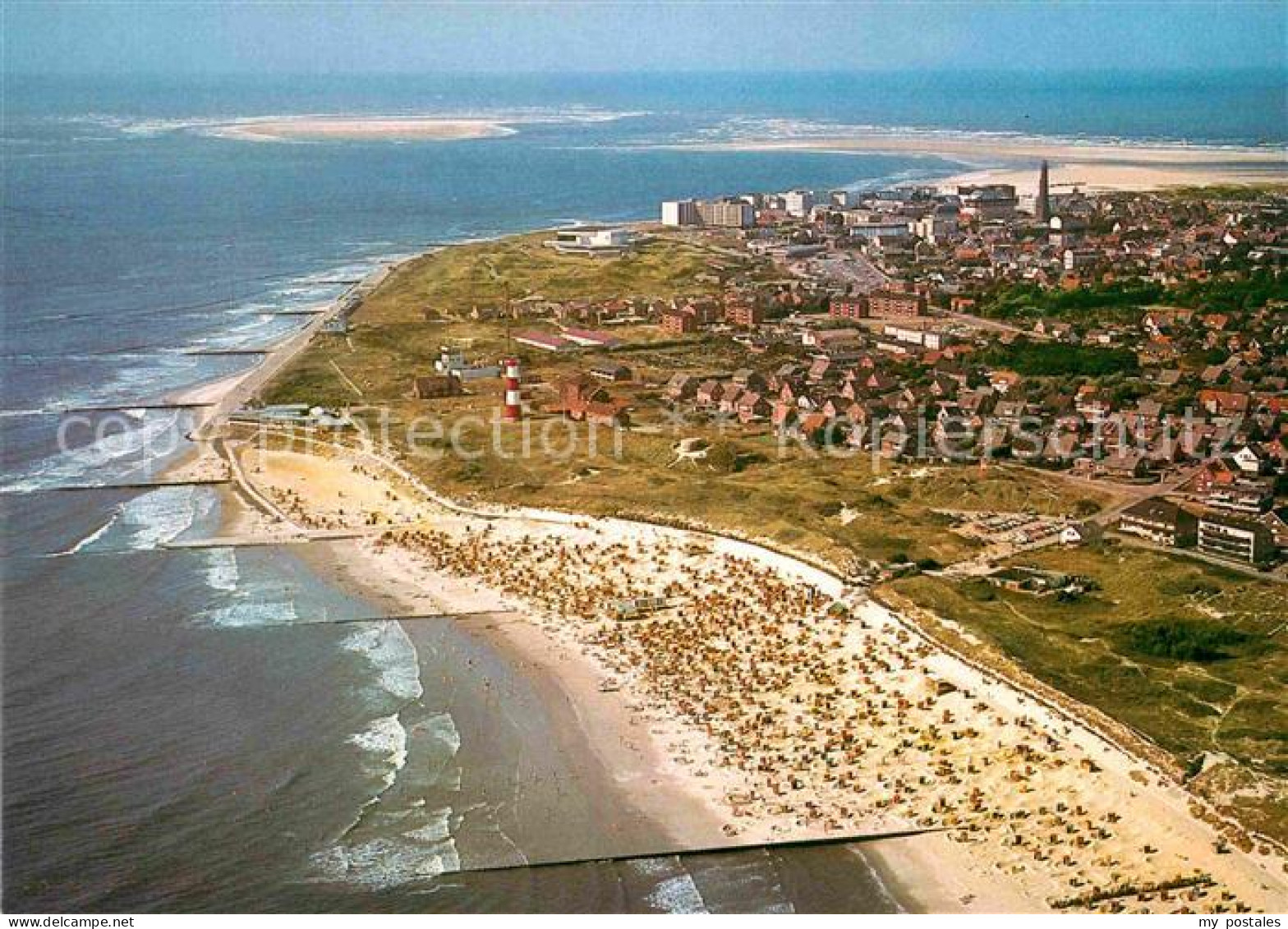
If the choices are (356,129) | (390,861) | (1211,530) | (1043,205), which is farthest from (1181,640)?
(356,129)

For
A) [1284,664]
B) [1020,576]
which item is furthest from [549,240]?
[1284,664]

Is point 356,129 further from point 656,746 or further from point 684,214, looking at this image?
point 656,746

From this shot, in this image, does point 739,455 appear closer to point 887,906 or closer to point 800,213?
point 887,906

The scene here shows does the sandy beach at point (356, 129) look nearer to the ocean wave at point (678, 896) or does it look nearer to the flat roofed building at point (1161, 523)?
the flat roofed building at point (1161, 523)

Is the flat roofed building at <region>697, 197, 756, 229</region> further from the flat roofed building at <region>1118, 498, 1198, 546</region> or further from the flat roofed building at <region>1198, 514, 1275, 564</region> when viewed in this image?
the flat roofed building at <region>1198, 514, 1275, 564</region>

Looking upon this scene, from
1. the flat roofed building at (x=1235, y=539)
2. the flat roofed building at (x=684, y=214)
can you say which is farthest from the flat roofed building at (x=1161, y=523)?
the flat roofed building at (x=684, y=214)

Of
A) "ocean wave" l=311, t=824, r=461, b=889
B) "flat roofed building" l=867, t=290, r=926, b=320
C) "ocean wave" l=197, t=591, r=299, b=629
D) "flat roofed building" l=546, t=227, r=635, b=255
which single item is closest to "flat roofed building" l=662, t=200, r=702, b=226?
"flat roofed building" l=546, t=227, r=635, b=255
